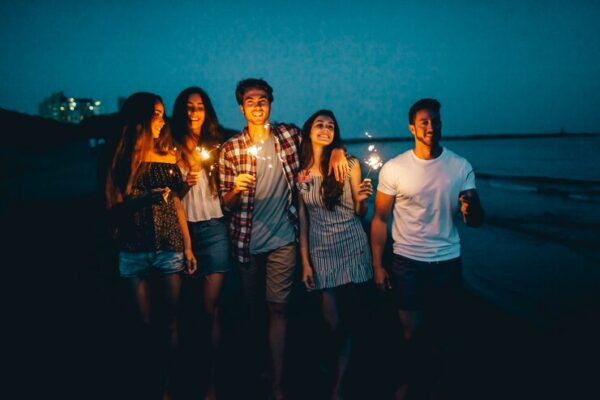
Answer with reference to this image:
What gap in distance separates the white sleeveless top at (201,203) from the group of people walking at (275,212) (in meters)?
0.01

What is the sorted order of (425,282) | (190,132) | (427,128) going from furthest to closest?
(190,132)
(425,282)
(427,128)

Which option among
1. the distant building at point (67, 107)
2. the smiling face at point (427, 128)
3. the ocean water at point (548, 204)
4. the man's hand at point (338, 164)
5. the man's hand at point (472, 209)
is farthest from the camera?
the distant building at point (67, 107)

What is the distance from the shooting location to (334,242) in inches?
141

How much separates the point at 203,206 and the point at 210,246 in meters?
0.42

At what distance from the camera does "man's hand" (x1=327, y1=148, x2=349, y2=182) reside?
3.45 metres

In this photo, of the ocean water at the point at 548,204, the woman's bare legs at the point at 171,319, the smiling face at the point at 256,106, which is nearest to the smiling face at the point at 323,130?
the smiling face at the point at 256,106

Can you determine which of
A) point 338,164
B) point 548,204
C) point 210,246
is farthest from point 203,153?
point 548,204

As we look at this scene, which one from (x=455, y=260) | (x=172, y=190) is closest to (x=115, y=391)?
(x=172, y=190)

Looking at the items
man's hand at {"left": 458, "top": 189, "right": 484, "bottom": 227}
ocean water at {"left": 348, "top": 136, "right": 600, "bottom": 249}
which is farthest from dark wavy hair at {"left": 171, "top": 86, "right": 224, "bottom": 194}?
ocean water at {"left": 348, "top": 136, "right": 600, "bottom": 249}

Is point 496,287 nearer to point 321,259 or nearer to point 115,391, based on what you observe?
point 321,259

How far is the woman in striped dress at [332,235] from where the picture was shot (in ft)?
11.6

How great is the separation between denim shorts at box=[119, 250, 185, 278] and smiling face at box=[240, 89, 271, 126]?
5.10ft

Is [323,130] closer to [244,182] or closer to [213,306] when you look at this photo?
[244,182]

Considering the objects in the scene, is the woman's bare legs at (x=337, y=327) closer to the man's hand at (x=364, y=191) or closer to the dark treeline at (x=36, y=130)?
the man's hand at (x=364, y=191)
